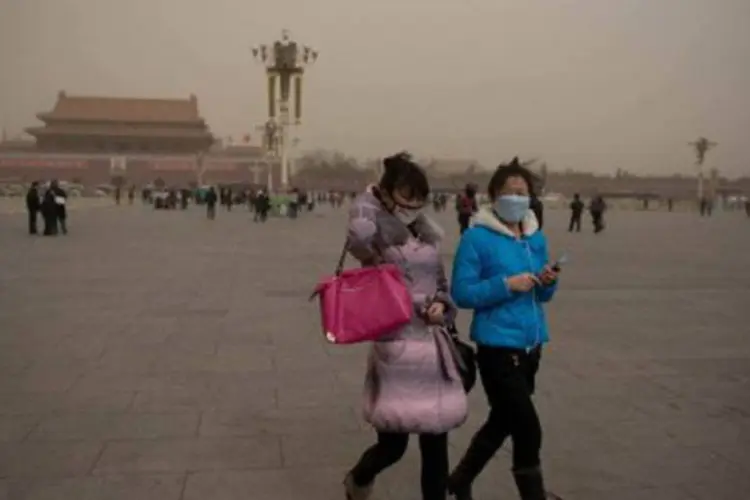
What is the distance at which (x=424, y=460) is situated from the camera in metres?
3.01

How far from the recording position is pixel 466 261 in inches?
121

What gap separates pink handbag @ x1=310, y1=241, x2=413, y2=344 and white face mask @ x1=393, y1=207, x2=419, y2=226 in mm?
162

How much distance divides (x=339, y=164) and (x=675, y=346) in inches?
4333

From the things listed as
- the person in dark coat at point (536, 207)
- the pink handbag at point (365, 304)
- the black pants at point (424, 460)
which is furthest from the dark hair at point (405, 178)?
the black pants at point (424, 460)

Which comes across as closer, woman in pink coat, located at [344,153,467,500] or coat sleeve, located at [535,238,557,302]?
woman in pink coat, located at [344,153,467,500]

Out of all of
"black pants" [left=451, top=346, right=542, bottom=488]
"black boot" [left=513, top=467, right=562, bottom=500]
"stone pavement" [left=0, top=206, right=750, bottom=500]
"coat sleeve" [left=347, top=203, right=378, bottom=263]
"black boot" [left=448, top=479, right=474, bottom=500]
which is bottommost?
"stone pavement" [left=0, top=206, right=750, bottom=500]

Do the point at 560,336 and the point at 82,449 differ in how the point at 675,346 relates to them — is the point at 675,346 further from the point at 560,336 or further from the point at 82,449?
the point at 82,449

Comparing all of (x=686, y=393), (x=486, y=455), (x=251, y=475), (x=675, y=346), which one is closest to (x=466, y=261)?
(x=486, y=455)

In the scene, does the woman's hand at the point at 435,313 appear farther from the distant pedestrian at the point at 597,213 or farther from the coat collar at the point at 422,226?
the distant pedestrian at the point at 597,213

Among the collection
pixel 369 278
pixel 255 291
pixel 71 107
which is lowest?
pixel 255 291

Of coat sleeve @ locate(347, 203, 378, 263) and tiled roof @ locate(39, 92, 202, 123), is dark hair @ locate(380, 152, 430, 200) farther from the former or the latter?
tiled roof @ locate(39, 92, 202, 123)

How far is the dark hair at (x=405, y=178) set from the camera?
→ 2904 millimetres

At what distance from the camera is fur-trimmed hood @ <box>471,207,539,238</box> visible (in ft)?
10.1

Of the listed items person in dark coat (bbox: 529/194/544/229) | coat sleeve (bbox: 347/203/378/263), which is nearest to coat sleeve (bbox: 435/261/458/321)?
coat sleeve (bbox: 347/203/378/263)
